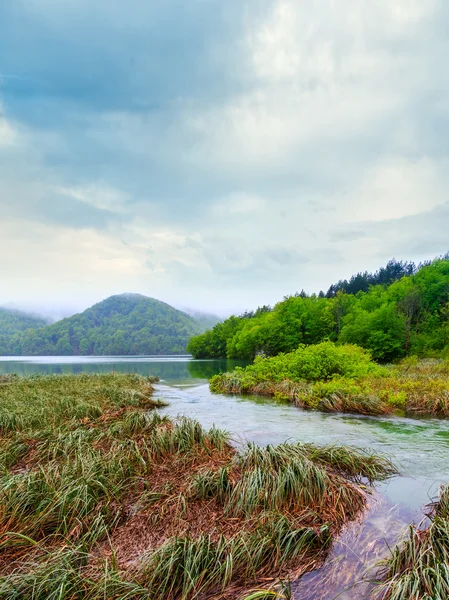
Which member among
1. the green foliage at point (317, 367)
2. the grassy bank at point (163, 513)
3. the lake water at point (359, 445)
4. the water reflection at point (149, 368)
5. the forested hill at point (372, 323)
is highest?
the forested hill at point (372, 323)

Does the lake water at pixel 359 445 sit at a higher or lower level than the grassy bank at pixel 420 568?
lower

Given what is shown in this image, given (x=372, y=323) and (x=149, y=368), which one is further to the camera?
(x=372, y=323)

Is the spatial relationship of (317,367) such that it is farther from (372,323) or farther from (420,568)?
(372,323)

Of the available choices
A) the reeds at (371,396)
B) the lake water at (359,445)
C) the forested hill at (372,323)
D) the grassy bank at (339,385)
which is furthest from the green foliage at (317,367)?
the forested hill at (372,323)

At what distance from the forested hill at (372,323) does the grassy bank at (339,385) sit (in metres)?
25.2

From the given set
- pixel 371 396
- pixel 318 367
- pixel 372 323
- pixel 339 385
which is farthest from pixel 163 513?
pixel 372 323

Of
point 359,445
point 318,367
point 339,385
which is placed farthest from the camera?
point 318,367

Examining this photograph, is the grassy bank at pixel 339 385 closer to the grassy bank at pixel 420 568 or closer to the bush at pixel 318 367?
the bush at pixel 318 367

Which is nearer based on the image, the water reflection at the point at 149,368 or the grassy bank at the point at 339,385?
the grassy bank at the point at 339,385

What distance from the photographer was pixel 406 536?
15.0ft

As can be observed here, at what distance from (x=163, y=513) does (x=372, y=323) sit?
49843mm

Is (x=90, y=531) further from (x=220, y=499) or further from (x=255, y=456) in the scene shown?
(x=255, y=456)

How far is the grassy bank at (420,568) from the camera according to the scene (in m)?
3.19

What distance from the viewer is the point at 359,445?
29.4 ft
